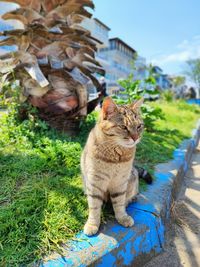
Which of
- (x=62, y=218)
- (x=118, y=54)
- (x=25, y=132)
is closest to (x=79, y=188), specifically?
(x=62, y=218)

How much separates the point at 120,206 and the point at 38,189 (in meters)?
0.70

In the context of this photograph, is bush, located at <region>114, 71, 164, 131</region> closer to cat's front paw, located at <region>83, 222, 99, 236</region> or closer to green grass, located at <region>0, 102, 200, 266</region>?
green grass, located at <region>0, 102, 200, 266</region>

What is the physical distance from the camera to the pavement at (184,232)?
1.97 metres

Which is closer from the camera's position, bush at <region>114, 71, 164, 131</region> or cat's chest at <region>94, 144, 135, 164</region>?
cat's chest at <region>94, 144, 135, 164</region>

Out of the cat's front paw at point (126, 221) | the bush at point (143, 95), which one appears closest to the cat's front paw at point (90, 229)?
the cat's front paw at point (126, 221)

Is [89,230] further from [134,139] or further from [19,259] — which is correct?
[134,139]

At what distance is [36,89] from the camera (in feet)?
11.0

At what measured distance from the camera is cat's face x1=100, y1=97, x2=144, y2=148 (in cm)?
179

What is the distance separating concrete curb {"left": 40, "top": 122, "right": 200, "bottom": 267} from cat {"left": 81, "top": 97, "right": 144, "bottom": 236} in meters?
0.09

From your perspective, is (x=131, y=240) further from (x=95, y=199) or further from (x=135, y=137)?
(x=135, y=137)

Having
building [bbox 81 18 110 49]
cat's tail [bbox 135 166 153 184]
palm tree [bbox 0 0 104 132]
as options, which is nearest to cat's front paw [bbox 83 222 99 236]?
cat's tail [bbox 135 166 153 184]

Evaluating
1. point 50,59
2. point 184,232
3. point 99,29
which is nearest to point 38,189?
point 184,232

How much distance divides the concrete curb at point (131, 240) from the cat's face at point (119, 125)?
646 millimetres

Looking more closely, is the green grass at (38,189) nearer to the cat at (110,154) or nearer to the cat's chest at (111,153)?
the cat at (110,154)
